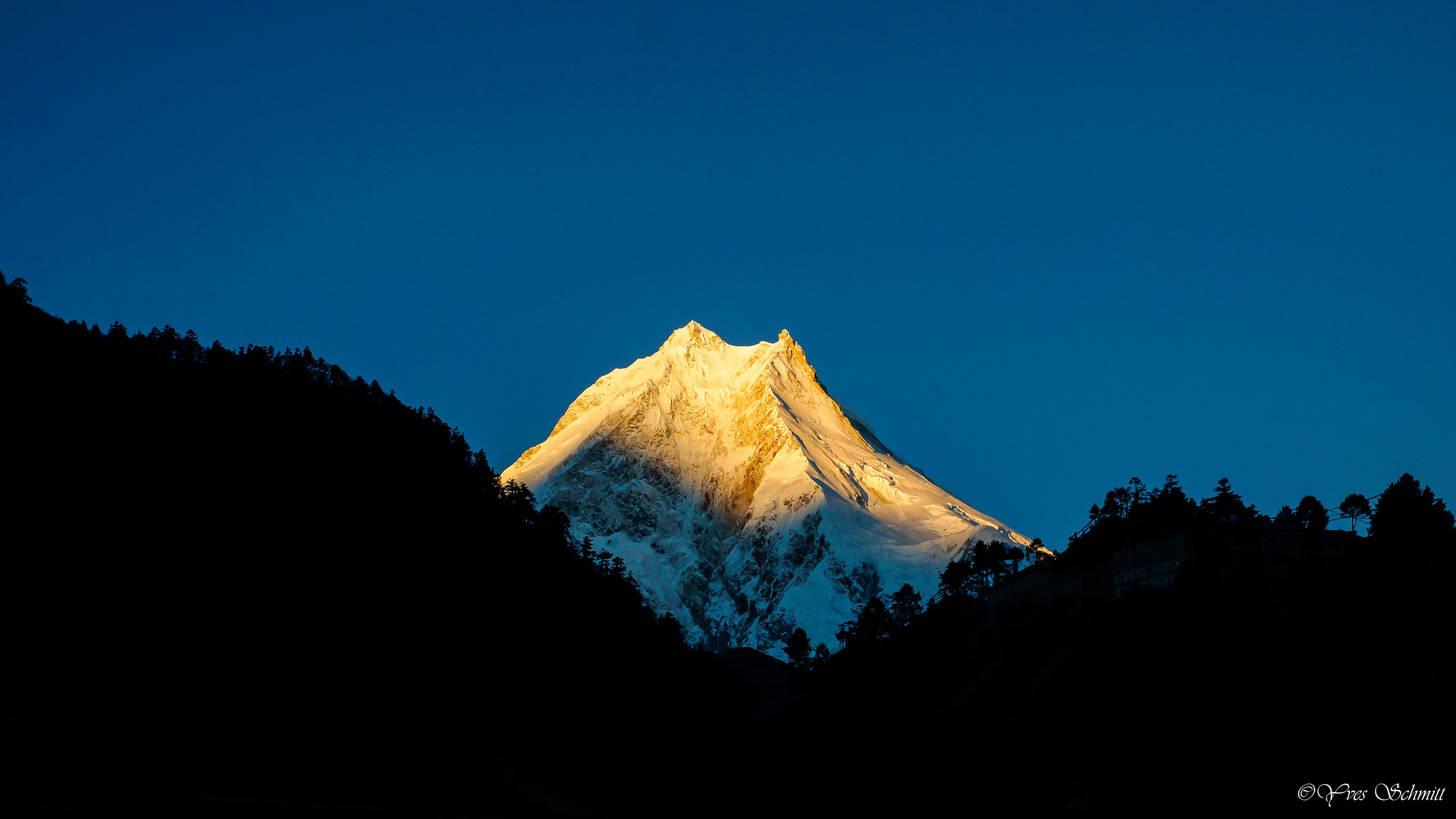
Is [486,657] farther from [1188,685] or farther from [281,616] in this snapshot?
[1188,685]

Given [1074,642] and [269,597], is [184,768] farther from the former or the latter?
[1074,642]

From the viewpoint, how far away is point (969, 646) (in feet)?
349

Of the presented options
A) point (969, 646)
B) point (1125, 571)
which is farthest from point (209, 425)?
point (1125, 571)

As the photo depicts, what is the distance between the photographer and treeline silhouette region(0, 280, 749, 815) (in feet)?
226

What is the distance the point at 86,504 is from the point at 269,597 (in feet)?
45.1
